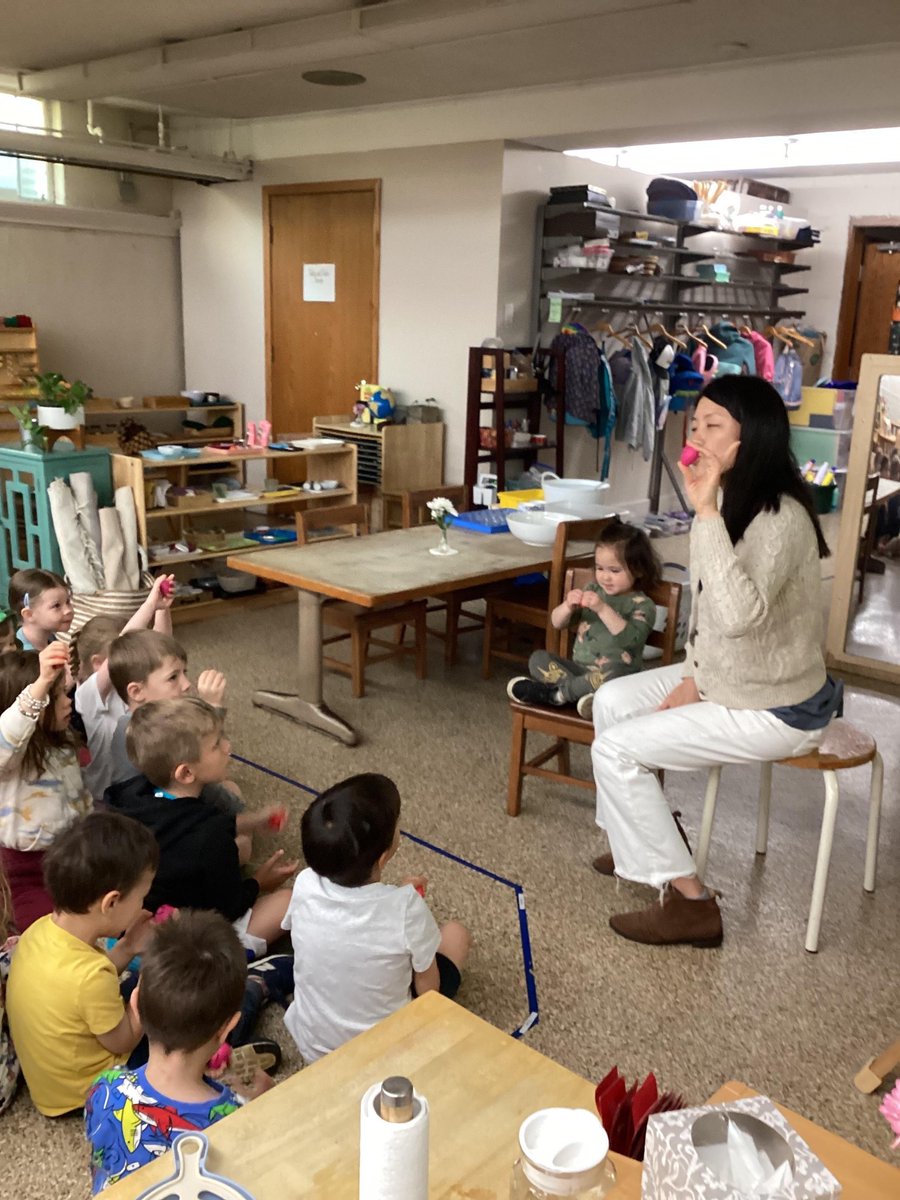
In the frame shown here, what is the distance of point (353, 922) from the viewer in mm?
1848

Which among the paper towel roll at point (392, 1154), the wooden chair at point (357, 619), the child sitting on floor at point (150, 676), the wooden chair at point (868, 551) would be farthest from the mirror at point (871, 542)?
the paper towel roll at point (392, 1154)

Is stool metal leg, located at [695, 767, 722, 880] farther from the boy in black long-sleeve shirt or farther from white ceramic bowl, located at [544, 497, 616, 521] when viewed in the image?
white ceramic bowl, located at [544, 497, 616, 521]

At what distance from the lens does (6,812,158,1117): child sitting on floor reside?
173 cm

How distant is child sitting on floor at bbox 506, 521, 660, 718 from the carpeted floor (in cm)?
43

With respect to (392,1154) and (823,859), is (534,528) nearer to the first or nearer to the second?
(823,859)

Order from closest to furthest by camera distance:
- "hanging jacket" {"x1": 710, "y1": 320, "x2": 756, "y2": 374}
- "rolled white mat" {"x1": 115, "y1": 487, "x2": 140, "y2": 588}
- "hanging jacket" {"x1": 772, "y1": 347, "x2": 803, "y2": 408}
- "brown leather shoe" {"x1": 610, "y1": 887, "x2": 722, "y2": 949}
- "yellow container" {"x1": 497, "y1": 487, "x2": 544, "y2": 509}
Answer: "brown leather shoe" {"x1": 610, "y1": 887, "x2": 722, "y2": 949} < "yellow container" {"x1": 497, "y1": 487, "x2": 544, "y2": 509} < "rolled white mat" {"x1": 115, "y1": 487, "x2": 140, "y2": 588} < "hanging jacket" {"x1": 710, "y1": 320, "x2": 756, "y2": 374} < "hanging jacket" {"x1": 772, "y1": 347, "x2": 803, "y2": 408}

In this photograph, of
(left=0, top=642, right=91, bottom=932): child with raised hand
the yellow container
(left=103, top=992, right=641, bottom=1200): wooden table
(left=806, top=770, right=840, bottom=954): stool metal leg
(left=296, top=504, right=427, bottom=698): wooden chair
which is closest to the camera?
(left=103, top=992, right=641, bottom=1200): wooden table

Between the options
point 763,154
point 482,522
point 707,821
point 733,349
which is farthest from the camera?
point 763,154

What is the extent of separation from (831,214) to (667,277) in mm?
2890

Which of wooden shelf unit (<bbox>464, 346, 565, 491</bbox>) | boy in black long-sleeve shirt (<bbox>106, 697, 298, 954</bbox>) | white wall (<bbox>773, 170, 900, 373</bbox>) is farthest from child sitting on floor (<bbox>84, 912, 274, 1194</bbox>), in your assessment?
white wall (<bbox>773, 170, 900, 373</bbox>)

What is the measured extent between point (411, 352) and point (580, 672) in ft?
12.3

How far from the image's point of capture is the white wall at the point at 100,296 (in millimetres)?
6531

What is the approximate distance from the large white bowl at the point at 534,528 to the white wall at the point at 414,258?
2485 mm

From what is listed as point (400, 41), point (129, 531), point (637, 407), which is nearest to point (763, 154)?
point (637, 407)
